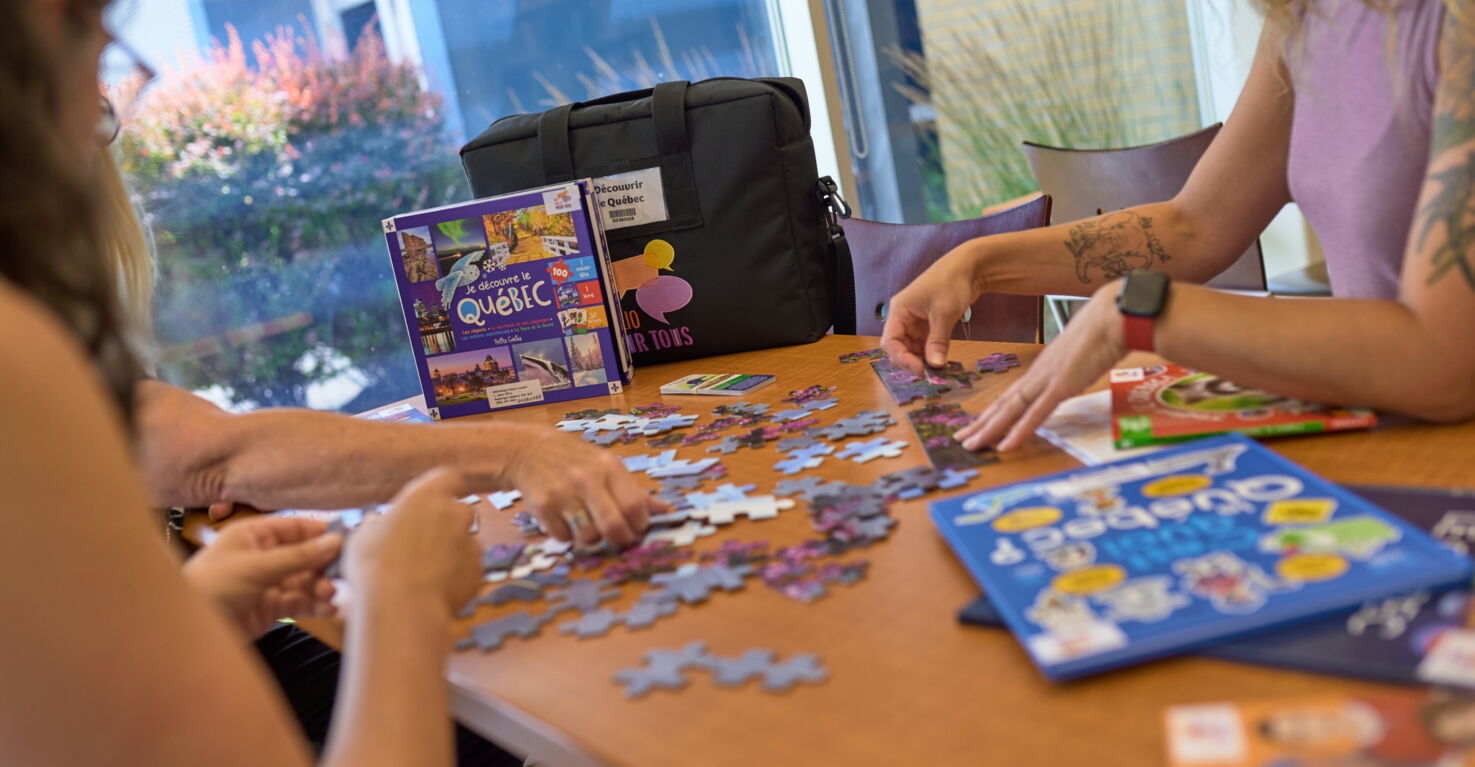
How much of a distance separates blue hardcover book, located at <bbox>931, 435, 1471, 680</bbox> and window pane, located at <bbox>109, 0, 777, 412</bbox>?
9.15ft

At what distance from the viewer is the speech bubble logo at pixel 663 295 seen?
2.15 metres

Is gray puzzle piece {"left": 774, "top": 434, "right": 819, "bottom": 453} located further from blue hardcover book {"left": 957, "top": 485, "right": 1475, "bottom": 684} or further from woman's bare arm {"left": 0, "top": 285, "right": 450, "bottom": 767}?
woman's bare arm {"left": 0, "top": 285, "right": 450, "bottom": 767}

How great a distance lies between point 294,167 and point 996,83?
2609 mm

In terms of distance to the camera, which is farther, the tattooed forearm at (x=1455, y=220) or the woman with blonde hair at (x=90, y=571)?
the tattooed forearm at (x=1455, y=220)

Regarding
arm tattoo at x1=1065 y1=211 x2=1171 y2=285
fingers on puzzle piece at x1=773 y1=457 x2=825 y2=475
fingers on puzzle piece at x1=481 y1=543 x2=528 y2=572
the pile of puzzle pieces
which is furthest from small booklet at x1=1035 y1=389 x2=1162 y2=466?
fingers on puzzle piece at x1=481 y1=543 x2=528 y2=572

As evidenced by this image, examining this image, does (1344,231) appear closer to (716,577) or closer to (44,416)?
(716,577)

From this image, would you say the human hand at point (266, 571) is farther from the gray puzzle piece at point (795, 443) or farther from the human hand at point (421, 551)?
the gray puzzle piece at point (795, 443)

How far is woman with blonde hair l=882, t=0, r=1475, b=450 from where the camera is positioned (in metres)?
1.10

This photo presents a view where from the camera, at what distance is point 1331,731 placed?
2.11 ft

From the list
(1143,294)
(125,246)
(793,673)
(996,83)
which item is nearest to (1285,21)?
(1143,294)

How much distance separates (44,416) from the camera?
617 millimetres

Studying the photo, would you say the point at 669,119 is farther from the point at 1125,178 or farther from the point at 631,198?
the point at 1125,178

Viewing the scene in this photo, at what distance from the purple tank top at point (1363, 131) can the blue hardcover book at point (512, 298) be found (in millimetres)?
1111

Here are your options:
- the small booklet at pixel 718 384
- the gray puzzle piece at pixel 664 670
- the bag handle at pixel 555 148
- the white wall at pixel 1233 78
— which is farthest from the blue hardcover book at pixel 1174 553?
the white wall at pixel 1233 78
